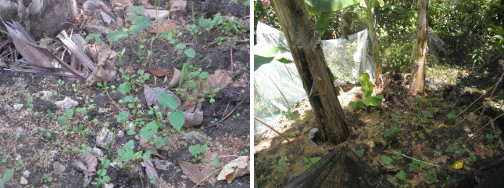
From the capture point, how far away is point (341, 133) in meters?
1.81

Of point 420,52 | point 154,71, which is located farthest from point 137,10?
point 420,52

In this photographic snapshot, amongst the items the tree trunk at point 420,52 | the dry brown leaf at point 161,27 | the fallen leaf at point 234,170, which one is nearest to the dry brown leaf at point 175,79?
the dry brown leaf at point 161,27

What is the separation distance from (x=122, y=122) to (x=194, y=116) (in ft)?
0.52

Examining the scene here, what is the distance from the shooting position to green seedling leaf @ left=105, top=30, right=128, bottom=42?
0.96 metres

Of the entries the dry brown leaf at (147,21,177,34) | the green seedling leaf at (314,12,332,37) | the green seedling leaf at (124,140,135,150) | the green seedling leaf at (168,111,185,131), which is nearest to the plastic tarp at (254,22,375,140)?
the green seedling leaf at (314,12,332,37)

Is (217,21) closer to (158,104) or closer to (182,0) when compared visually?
(182,0)

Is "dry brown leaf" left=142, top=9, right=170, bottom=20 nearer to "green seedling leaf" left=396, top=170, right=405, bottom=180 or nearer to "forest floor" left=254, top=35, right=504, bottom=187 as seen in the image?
"forest floor" left=254, top=35, right=504, bottom=187

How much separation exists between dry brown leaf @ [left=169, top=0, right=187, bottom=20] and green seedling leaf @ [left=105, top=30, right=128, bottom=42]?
148 mm

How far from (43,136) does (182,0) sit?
48 cm

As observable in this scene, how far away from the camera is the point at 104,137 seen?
35.1 inches

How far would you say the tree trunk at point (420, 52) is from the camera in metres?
2.18

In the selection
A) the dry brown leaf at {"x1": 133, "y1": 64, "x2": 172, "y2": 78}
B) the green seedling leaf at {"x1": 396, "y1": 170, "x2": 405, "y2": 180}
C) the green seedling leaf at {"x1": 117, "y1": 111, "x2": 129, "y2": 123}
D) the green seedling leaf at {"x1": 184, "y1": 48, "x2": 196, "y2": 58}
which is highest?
the green seedling leaf at {"x1": 184, "y1": 48, "x2": 196, "y2": 58}

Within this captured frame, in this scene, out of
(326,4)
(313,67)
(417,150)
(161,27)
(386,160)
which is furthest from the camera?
(417,150)

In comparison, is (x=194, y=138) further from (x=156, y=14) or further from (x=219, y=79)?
(x=156, y=14)
